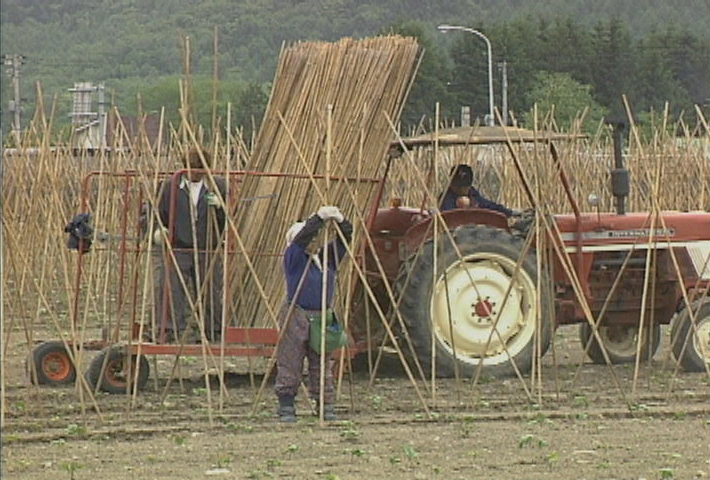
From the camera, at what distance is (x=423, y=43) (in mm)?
39500

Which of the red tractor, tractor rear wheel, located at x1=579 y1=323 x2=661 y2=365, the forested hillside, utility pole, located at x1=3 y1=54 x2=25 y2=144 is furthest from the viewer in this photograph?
the forested hillside

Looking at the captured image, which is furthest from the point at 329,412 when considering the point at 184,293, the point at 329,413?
the point at 184,293

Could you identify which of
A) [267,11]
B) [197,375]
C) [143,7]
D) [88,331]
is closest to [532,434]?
[197,375]

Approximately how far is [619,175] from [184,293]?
3204mm

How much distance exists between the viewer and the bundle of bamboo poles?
1209 cm

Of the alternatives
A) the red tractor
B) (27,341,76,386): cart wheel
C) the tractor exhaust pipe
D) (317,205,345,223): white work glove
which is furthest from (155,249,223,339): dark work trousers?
the tractor exhaust pipe

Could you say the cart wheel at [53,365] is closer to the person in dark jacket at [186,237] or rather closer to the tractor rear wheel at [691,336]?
the person in dark jacket at [186,237]

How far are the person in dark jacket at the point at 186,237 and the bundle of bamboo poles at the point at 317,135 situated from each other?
414mm

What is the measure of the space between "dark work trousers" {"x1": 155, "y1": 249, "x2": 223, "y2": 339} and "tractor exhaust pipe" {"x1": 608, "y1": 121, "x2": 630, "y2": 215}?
285 centimetres

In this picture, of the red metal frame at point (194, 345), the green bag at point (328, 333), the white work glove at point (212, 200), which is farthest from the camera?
the white work glove at point (212, 200)

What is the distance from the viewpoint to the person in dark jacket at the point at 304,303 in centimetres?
1050

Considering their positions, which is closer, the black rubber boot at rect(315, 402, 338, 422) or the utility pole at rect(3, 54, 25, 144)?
the black rubber boot at rect(315, 402, 338, 422)

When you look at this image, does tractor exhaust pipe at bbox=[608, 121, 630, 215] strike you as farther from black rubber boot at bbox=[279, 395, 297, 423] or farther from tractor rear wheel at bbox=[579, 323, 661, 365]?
black rubber boot at bbox=[279, 395, 297, 423]

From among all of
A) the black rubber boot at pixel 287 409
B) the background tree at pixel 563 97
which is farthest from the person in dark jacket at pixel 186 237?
the background tree at pixel 563 97
